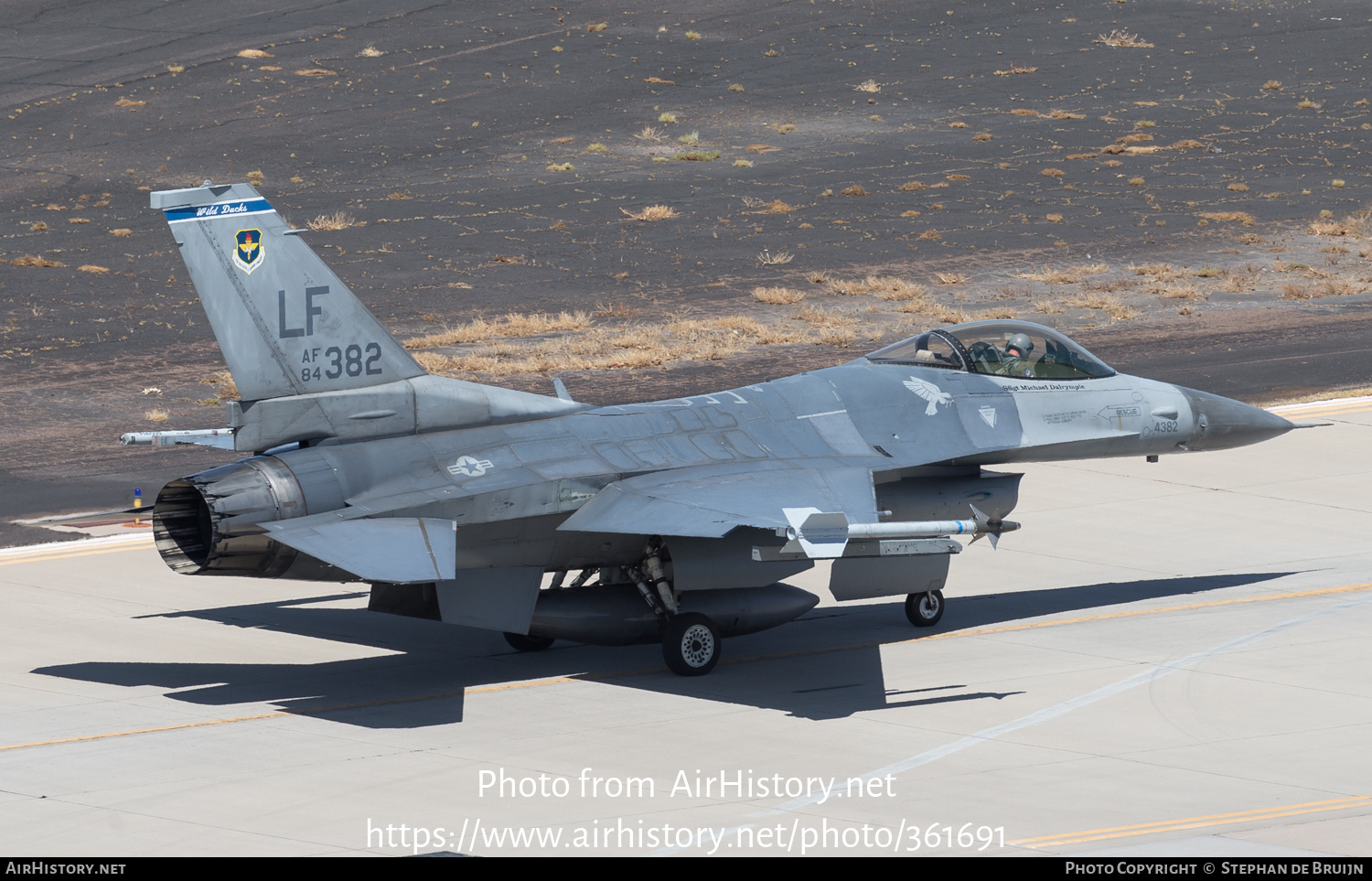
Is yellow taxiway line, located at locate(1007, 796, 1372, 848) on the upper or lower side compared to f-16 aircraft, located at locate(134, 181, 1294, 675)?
lower

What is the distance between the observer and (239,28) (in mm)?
74375

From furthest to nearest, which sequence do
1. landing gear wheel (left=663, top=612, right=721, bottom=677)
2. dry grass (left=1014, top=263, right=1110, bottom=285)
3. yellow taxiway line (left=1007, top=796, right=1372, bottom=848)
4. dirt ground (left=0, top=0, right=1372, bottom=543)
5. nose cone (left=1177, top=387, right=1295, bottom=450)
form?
dry grass (left=1014, top=263, right=1110, bottom=285)
dirt ground (left=0, top=0, right=1372, bottom=543)
nose cone (left=1177, top=387, right=1295, bottom=450)
landing gear wheel (left=663, top=612, right=721, bottom=677)
yellow taxiway line (left=1007, top=796, right=1372, bottom=848)

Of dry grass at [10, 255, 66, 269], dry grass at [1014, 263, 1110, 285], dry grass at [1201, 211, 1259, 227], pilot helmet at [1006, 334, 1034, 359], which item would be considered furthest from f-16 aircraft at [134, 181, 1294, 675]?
dry grass at [1201, 211, 1259, 227]

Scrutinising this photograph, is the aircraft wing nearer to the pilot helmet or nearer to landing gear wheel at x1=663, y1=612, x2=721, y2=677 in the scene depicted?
landing gear wheel at x1=663, y1=612, x2=721, y2=677

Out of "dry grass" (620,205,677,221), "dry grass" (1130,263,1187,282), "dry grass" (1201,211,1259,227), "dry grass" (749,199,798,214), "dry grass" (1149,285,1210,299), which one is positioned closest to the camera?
"dry grass" (1149,285,1210,299)

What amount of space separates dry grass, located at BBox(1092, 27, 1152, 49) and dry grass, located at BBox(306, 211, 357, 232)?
40.9 metres

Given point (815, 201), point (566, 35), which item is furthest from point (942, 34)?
point (815, 201)

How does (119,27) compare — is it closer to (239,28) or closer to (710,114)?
(239,28)

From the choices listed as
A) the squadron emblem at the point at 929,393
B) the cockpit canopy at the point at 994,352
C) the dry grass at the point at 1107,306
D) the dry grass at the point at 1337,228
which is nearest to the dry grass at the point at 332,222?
the dry grass at the point at 1107,306

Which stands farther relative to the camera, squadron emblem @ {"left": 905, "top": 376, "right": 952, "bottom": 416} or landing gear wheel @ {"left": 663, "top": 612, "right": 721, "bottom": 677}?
squadron emblem @ {"left": 905, "top": 376, "right": 952, "bottom": 416}

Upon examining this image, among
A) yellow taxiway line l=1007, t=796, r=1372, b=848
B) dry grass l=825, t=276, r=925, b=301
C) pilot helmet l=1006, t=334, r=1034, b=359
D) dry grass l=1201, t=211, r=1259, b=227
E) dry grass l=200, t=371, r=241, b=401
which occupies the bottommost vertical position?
yellow taxiway line l=1007, t=796, r=1372, b=848

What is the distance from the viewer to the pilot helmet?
60.6 feet

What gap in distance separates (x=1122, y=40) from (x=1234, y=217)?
28589mm

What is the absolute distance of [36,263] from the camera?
41.2 meters
